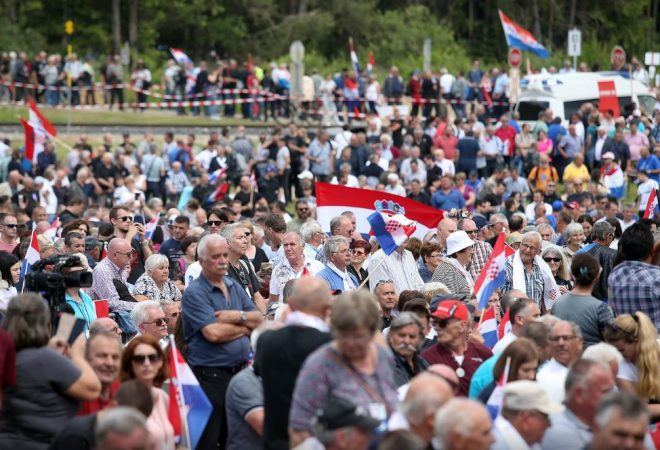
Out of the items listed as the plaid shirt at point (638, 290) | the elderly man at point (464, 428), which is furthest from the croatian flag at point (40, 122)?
the elderly man at point (464, 428)

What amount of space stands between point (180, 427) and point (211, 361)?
3.44ft

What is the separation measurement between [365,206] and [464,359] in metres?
7.28

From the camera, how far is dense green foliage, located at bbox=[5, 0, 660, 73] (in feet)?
197

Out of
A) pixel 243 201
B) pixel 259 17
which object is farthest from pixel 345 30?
pixel 243 201

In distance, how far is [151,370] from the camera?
30.5 ft

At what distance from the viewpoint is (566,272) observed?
1534 cm

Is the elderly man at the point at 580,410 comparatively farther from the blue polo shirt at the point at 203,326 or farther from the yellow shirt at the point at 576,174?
the yellow shirt at the point at 576,174

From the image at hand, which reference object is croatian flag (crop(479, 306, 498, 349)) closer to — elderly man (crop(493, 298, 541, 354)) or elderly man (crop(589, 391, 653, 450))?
elderly man (crop(493, 298, 541, 354))

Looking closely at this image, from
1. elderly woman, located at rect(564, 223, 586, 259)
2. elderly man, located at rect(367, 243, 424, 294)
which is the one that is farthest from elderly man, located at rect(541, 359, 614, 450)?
elderly woman, located at rect(564, 223, 586, 259)

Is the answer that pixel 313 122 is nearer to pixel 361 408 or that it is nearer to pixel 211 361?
pixel 211 361

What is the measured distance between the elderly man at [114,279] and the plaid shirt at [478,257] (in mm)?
3431

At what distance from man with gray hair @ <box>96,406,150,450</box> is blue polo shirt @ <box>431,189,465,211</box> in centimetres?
1942

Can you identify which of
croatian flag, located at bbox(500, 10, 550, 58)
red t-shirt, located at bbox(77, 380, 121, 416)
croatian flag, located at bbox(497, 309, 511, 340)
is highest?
croatian flag, located at bbox(500, 10, 550, 58)

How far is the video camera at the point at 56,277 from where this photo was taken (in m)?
10.5
